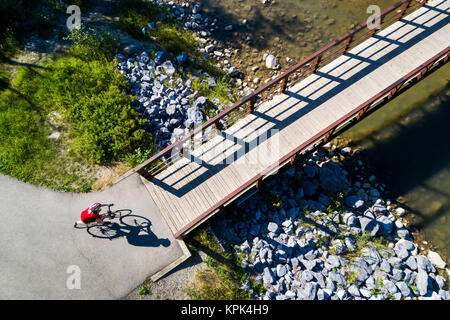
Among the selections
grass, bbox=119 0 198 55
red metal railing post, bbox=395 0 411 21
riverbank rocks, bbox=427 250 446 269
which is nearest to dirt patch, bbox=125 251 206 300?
riverbank rocks, bbox=427 250 446 269

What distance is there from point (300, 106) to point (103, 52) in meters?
10.7

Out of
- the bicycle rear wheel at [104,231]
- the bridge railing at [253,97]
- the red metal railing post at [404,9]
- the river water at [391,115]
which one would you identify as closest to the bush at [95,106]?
the bridge railing at [253,97]

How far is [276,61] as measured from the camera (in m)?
16.1

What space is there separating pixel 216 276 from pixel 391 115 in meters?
12.5

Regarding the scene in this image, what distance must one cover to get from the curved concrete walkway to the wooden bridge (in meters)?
0.87

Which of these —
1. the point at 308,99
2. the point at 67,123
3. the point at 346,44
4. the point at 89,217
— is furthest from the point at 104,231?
the point at 346,44

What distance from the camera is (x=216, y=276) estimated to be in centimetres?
1002

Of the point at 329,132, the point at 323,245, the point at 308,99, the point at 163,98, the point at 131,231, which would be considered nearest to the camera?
the point at 131,231

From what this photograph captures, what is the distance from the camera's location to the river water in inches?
516

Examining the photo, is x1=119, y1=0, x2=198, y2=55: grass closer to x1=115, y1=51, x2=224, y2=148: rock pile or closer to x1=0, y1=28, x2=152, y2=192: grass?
x1=115, y1=51, x2=224, y2=148: rock pile

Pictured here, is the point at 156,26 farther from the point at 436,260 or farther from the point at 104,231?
the point at 436,260

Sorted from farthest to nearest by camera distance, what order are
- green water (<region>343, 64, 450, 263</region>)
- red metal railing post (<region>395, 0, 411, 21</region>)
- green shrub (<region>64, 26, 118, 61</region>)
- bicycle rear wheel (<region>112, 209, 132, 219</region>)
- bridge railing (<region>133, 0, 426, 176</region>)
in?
green shrub (<region>64, 26, 118, 61</region>), green water (<region>343, 64, 450, 263</region>), red metal railing post (<region>395, 0, 411, 21</region>), bicycle rear wheel (<region>112, 209, 132, 219</region>), bridge railing (<region>133, 0, 426, 176</region>)

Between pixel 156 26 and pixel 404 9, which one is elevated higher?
pixel 156 26
